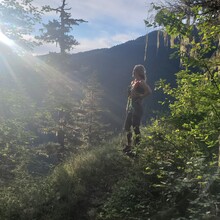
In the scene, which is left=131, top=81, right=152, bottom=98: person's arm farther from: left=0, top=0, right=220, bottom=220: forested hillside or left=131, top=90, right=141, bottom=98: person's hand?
left=0, top=0, right=220, bottom=220: forested hillside

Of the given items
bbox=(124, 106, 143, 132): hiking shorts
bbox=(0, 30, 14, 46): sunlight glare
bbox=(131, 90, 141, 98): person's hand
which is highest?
bbox=(0, 30, 14, 46): sunlight glare

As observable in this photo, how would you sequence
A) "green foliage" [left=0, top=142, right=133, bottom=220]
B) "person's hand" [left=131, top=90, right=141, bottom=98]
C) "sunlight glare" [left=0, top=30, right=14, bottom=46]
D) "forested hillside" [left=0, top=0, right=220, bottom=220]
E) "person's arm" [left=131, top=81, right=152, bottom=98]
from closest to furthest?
"forested hillside" [left=0, top=0, right=220, bottom=220] < "green foliage" [left=0, top=142, right=133, bottom=220] < "person's arm" [left=131, top=81, right=152, bottom=98] < "person's hand" [left=131, top=90, right=141, bottom=98] < "sunlight glare" [left=0, top=30, right=14, bottom=46]

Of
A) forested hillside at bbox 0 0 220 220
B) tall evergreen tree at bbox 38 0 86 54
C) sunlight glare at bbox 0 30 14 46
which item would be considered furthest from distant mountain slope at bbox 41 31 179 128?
forested hillside at bbox 0 0 220 220

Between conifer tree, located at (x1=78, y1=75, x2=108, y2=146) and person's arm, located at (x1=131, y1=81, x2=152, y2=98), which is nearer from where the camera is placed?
person's arm, located at (x1=131, y1=81, x2=152, y2=98)

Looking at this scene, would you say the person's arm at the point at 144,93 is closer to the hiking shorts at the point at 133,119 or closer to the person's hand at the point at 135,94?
the person's hand at the point at 135,94

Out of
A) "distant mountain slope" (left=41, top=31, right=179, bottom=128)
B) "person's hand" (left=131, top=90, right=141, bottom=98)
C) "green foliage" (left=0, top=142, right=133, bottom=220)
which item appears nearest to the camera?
"green foliage" (left=0, top=142, right=133, bottom=220)

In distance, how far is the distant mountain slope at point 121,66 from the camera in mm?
61122

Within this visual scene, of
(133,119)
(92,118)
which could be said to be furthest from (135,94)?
(92,118)

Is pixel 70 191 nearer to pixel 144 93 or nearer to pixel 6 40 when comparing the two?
pixel 144 93

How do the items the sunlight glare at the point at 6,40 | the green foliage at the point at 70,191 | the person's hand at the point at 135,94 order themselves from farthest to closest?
the sunlight glare at the point at 6,40 < the person's hand at the point at 135,94 < the green foliage at the point at 70,191

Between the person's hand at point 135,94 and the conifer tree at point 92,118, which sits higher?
the person's hand at point 135,94

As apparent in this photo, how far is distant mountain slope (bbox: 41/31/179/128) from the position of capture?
61.1 meters

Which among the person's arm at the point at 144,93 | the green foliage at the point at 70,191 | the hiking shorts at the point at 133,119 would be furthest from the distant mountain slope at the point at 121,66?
the green foliage at the point at 70,191

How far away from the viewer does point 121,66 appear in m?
69.2
